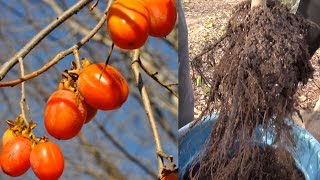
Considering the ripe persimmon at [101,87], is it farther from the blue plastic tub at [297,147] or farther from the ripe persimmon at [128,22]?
the blue plastic tub at [297,147]

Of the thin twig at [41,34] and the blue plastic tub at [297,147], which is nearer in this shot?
the thin twig at [41,34]

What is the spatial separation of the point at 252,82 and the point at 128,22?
42 centimetres

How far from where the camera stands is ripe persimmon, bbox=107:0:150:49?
0.81m

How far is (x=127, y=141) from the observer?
3.61 ft

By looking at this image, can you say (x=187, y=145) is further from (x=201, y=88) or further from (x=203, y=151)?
(x=201, y=88)

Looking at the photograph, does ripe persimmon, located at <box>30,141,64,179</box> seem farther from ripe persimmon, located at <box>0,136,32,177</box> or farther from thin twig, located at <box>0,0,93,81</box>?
thin twig, located at <box>0,0,93,81</box>

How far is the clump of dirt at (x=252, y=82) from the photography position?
1.16 meters

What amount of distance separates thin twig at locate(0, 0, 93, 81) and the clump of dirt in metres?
0.38

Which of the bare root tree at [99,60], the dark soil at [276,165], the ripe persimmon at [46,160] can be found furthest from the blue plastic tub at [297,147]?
the ripe persimmon at [46,160]

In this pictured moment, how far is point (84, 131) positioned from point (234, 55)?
33 cm

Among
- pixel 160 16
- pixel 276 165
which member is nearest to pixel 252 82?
pixel 276 165

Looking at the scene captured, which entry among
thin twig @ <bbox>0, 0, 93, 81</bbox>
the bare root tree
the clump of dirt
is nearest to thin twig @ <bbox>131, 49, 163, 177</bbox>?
the bare root tree

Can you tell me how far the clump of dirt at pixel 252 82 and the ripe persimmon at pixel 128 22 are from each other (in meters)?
0.38

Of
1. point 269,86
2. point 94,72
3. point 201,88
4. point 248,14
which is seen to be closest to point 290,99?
point 269,86
